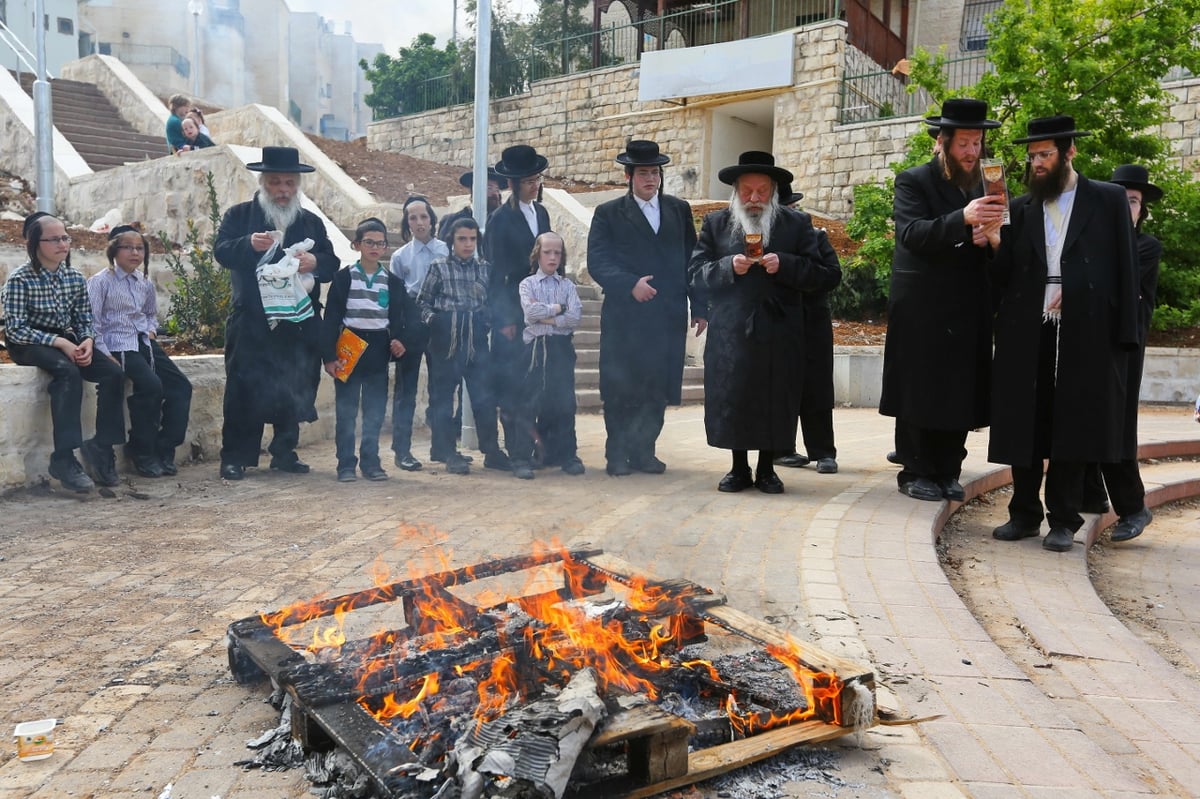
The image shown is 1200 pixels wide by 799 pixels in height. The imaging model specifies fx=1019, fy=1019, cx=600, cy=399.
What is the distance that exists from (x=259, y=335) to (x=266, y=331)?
6cm

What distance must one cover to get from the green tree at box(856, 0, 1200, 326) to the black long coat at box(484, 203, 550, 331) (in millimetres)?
7518

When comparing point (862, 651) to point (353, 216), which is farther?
point (353, 216)

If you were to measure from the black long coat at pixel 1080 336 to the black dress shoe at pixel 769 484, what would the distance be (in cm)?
144

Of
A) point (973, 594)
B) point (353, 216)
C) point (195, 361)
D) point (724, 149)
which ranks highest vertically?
point (724, 149)

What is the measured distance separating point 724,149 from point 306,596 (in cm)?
2148

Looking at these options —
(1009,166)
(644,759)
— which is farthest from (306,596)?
(1009,166)

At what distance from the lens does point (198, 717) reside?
2.98 m

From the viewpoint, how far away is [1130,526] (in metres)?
6.14

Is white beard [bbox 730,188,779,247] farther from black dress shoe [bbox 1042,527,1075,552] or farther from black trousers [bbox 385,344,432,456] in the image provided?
black trousers [bbox 385,344,432,456]

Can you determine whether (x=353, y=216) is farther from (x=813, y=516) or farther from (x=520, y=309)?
(x=813, y=516)

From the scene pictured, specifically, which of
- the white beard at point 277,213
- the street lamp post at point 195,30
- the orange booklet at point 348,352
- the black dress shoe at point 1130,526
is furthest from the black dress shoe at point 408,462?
the black dress shoe at point 1130,526

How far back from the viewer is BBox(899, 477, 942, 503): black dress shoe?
6164mm

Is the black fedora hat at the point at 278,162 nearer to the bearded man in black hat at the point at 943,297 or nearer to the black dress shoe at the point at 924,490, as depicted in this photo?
the bearded man in black hat at the point at 943,297

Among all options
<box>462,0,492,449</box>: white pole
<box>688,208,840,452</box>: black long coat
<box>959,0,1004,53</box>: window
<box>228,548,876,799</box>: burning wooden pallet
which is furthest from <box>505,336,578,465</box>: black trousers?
<box>959,0,1004,53</box>: window
